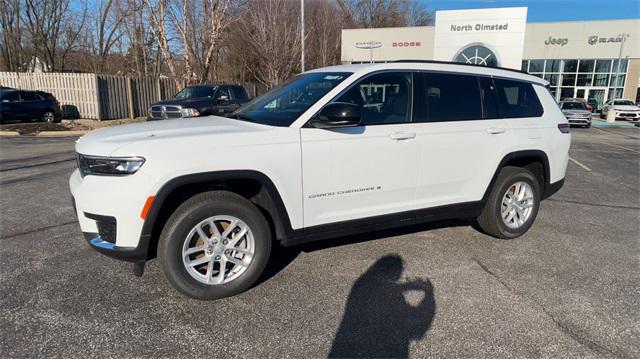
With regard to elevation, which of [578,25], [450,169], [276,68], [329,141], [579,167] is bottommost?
[579,167]

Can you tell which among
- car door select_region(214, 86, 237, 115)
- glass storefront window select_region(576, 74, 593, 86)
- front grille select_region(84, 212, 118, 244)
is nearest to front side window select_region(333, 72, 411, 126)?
front grille select_region(84, 212, 118, 244)

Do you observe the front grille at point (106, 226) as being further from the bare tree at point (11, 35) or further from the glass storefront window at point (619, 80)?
the glass storefront window at point (619, 80)

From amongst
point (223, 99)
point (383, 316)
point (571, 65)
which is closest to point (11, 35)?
point (223, 99)

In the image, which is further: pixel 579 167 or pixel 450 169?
pixel 579 167

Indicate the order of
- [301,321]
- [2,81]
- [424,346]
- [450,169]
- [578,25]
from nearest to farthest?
[424,346], [301,321], [450,169], [2,81], [578,25]

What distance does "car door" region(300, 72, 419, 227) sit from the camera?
3.47 meters

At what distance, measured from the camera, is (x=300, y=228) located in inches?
A: 139

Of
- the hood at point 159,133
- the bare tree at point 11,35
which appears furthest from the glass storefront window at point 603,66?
the bare tree at point 11,35

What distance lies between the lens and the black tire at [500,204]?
457 centimetres

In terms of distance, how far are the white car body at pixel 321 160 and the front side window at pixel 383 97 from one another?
0.07 meters

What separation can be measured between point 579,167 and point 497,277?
298 inches

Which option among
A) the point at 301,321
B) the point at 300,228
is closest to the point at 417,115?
the point at 300,228

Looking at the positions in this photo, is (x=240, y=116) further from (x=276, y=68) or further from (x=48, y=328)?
(x=276, y=68)

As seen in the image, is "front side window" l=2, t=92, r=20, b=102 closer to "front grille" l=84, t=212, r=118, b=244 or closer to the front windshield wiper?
the front windshield wiper
